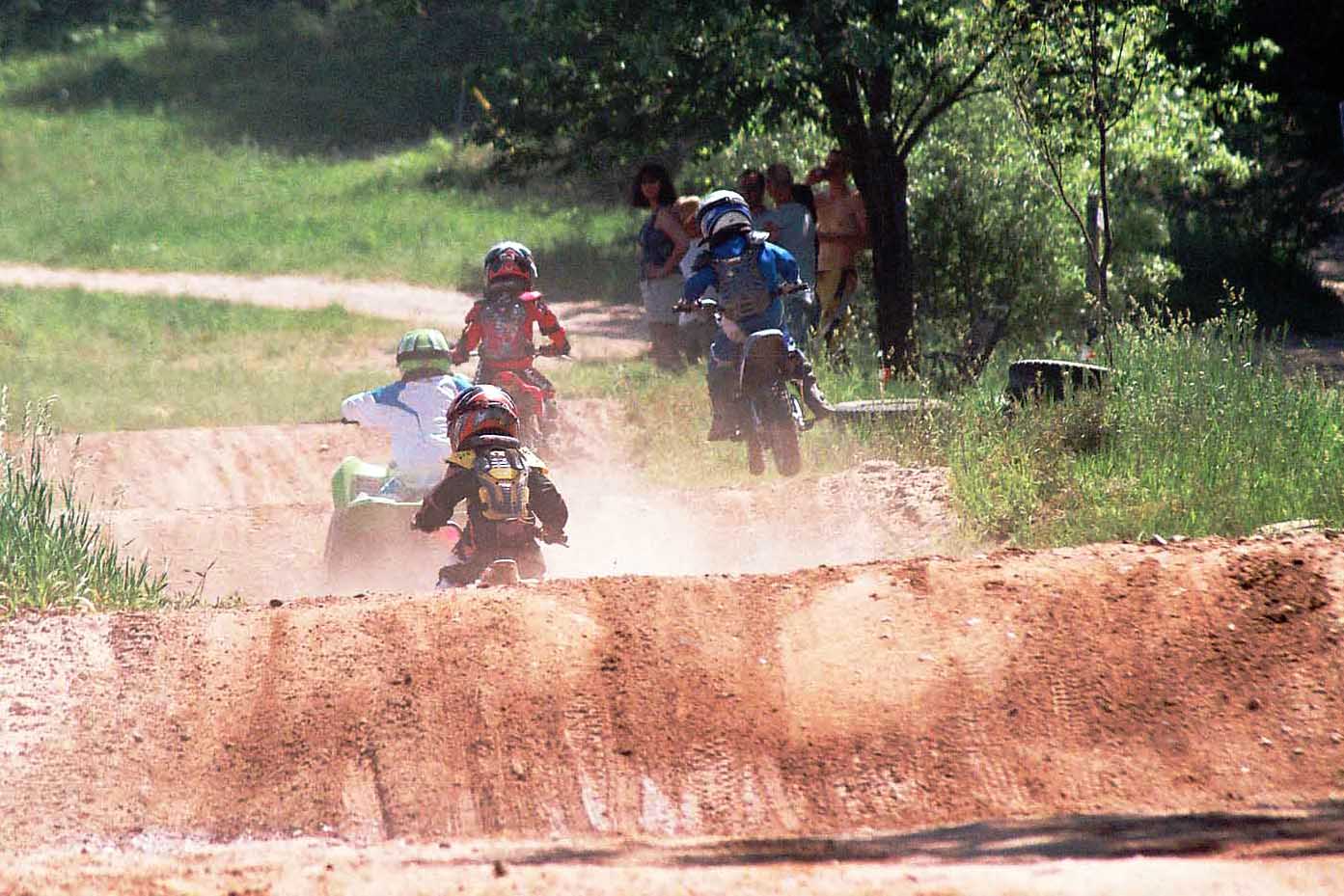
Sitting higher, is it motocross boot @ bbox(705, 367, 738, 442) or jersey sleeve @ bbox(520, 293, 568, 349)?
jersey sleeve @ bbox(520, 293, 568, 349)

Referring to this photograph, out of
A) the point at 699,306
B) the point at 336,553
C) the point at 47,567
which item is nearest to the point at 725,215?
the point at 699,306

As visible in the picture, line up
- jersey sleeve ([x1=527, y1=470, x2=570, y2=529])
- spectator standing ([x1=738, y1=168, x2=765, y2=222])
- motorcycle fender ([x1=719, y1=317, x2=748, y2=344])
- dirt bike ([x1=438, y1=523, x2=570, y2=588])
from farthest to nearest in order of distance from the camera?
spectator standing ([x1=738, y1=168, x2=765, y2=222]) < motorcycle fender ([x1=719, y1=317, x2=748, y2=344]) < jersey sleeve ([x1=527, y1=470, x2=570, y2=529]) < dirt bike ([x1=438, y1=523, x2=570, y2=588])

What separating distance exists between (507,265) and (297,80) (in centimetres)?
2374

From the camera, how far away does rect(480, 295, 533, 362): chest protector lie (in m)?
12.7

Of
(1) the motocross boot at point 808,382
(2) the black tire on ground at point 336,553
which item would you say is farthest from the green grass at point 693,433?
(2) the black tire on ground at point 336,553

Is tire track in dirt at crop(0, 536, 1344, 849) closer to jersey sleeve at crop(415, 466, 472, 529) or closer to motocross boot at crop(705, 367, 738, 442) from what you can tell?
jersey sleeve at crop(415, 466, 472, 529)

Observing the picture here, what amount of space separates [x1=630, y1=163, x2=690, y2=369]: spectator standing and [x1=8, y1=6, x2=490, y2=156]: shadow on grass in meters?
16.4

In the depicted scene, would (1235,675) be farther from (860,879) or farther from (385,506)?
(385,506)

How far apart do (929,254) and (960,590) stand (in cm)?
1196

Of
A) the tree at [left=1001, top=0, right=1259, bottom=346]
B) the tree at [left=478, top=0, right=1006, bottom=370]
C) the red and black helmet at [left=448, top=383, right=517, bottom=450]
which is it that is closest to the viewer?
the red and black helmet at [left=448, top=383, right=517, bottom=450]

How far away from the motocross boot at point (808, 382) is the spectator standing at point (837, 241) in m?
4.46

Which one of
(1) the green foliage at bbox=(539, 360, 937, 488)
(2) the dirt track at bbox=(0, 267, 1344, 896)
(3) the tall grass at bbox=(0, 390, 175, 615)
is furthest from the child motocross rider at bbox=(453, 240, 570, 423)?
(2) the dirt track at bbox=(0, 267, 1344, 896)

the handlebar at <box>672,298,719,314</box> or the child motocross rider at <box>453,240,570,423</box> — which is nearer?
the handlebar at <box>672,298,719,314</box>

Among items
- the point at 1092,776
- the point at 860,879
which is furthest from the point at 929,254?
the point at 860,879
